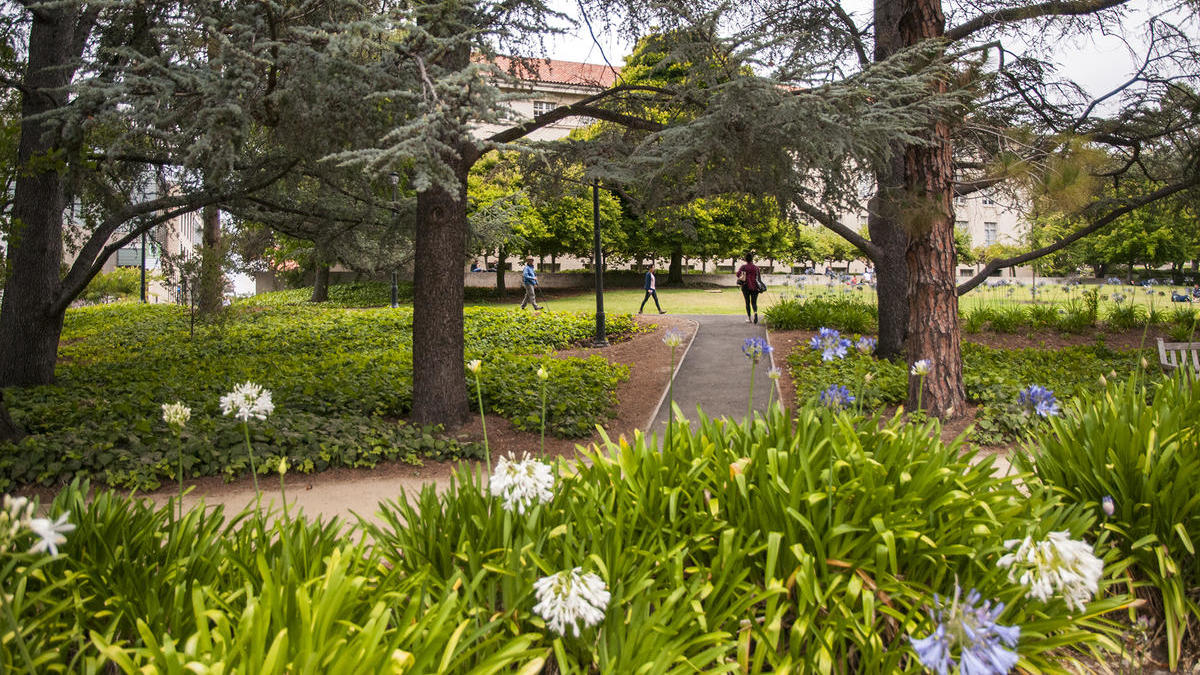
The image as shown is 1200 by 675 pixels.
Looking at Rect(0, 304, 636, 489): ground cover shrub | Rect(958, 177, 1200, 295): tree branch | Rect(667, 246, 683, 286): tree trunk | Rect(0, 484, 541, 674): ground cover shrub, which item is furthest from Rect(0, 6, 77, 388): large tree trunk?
Rect(667, 246, 683, 286): tree trunk

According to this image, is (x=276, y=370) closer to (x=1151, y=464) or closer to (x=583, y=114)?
(x=583, y=114)

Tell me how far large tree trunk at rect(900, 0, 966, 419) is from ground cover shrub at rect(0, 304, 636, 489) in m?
3.61

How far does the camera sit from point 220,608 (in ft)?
7.25

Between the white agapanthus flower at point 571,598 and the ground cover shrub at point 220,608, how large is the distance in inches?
9.0

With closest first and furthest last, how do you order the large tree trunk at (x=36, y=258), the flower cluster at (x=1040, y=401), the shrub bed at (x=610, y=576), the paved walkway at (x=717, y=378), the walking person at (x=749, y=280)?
1. the shrub bed at (x=610, y=576)
2. the flower cluster at (x=1040, y=401)
3. the large tree trunk at (x=36, y=258)
4. the paved walkway at (x=717, y=378)
5. the walking person at (x=749, y=280)

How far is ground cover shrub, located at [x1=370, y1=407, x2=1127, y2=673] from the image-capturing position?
86.9 inches

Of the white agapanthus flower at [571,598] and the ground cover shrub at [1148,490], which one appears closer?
the white agapanthus flower at [571,598]

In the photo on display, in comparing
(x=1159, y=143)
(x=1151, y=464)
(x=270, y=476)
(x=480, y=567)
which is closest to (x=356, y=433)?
(x=270, y=476)

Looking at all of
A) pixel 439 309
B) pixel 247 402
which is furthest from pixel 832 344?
pixel 439 309

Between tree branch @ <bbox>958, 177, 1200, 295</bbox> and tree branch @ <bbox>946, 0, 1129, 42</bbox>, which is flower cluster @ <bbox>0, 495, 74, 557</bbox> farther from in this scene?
tree branch @ <bbox>958, 177, 1200, 295</bbox>

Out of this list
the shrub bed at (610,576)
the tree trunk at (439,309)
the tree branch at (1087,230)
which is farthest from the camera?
the tree branch at (1087,230)

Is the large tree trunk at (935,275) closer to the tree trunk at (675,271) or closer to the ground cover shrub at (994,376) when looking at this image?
the ground cover shrub at (994,376)

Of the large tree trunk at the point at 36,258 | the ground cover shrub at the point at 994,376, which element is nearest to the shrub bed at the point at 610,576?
the ground cover shrub at the point at 994,376

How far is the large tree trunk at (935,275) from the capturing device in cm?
727
